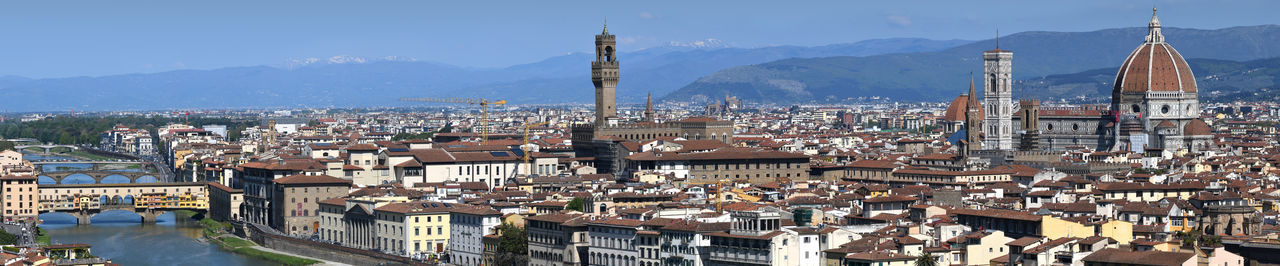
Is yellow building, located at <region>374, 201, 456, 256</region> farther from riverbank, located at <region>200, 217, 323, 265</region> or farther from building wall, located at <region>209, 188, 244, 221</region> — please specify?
building wall, located at <region>209, 188, 244, 221</region>

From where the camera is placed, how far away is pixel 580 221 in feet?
167

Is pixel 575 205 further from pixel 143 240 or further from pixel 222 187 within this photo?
pixel 222 187

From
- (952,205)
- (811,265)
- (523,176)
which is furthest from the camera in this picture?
(523,176)

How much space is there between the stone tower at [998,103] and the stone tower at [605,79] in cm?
1896

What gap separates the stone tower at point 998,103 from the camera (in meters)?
98.2

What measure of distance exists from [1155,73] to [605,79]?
2821cm

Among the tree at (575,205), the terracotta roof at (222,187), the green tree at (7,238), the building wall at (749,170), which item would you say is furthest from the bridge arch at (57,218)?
the tree at (575,205)

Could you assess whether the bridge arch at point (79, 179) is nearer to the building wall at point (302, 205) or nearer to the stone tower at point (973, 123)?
the building wall at point (302, 205)

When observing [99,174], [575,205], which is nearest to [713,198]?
[575,205]

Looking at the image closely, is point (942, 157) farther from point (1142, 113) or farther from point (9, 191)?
point (9, 191)

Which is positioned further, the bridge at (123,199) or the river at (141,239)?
the bridge at (123,199)

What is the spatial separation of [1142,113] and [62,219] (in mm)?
51561

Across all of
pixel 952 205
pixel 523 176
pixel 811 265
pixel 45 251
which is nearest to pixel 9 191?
pixel 523 176

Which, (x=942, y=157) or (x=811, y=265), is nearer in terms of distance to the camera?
(x=811, y=265)
